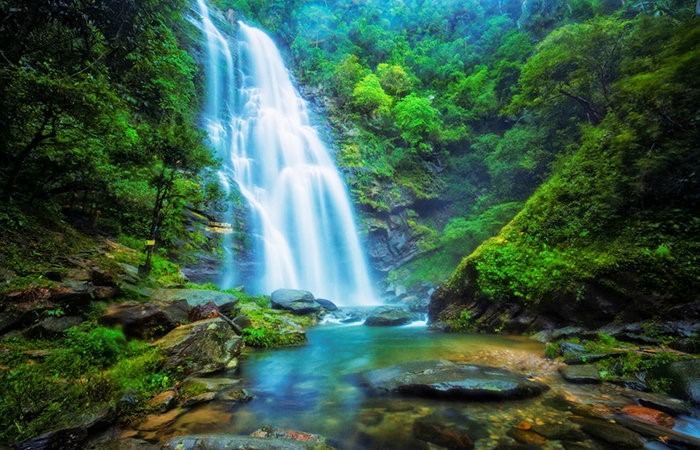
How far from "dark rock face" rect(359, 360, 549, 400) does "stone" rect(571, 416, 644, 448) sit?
0.84 m

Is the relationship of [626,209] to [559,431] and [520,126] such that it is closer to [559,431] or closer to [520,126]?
[559,431]

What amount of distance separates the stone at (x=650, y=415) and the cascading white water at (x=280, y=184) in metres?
14.9

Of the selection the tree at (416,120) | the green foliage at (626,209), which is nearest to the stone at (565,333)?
the green foliage at (626,209)

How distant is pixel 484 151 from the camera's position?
24641 mm

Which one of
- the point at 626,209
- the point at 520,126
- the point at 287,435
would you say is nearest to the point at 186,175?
the point at 287,435

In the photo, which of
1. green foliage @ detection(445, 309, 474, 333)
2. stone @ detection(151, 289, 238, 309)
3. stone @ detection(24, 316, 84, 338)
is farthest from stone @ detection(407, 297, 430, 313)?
stone @ detection(24, 316, 84, 338)

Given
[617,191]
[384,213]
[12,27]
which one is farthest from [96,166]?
[384,213]

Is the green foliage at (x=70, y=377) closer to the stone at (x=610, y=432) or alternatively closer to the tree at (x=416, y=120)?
the stone at (x=610, y=432)

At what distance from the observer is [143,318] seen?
18.5 feet

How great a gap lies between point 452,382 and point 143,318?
5.35 meters

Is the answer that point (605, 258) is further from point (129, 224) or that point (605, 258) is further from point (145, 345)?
point (129, 224)

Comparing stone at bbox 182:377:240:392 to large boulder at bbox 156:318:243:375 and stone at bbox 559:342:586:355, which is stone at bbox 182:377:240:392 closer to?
large boulder at bbox 156:318:243:375

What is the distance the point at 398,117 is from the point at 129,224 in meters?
21.2

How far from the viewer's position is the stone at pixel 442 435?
126 inches
